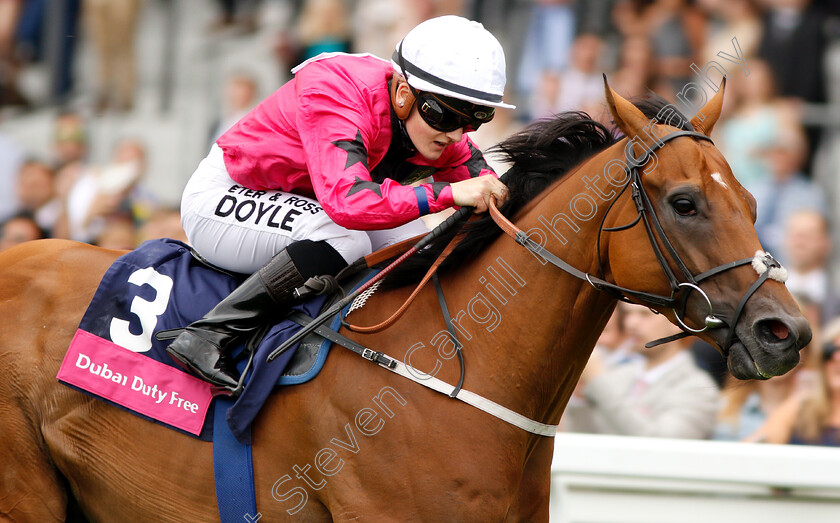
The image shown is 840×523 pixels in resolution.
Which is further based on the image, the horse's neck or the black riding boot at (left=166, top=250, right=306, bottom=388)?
the black riding boot at (left=166, top=250, right=306, bottom=388)

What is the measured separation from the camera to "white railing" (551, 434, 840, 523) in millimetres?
3986

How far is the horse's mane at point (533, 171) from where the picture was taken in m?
2.98

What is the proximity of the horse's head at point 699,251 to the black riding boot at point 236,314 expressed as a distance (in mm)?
1078

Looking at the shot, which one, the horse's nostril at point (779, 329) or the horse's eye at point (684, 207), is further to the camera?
the horse's eye at point (684, 207)

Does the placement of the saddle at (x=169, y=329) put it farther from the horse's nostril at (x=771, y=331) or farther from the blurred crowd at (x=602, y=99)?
the blurred crowd at (x=602, y=99)

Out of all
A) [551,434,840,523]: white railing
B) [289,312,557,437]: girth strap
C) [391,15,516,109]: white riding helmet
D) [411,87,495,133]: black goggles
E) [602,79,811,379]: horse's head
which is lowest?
[551,434,840,523]: white railing

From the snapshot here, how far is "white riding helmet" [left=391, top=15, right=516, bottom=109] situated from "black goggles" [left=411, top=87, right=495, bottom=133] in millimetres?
33

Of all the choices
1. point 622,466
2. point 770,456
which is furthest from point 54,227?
point 770,456

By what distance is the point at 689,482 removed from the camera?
4070 mm

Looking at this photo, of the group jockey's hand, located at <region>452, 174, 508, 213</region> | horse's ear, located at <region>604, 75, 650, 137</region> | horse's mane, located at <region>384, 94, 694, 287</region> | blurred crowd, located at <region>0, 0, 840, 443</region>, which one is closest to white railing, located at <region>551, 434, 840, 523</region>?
blurred crowd, located at <region>0, 0, 840, 443</region>

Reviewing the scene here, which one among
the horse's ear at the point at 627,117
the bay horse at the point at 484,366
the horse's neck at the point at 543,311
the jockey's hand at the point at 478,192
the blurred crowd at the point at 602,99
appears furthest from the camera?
the blurred crowd at the point at 602,99

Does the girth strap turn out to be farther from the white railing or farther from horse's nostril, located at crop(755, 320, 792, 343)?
the white railing

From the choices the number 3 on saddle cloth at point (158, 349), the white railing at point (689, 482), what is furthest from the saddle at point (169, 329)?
the white railing at point (689, 482)

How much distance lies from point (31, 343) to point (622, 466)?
8.50 ft
